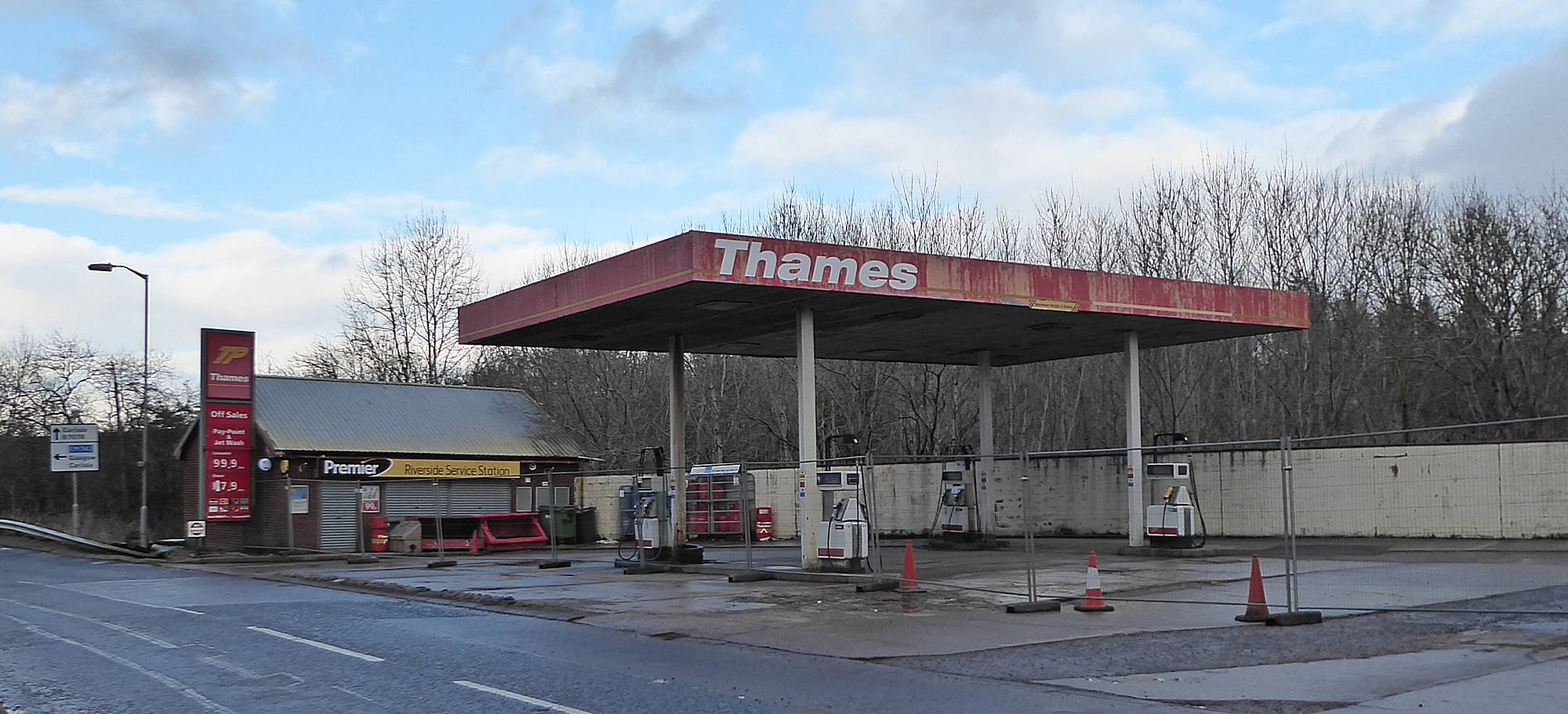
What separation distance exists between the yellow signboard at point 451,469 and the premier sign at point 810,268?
22.8 meters

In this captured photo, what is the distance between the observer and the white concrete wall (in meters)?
23.9

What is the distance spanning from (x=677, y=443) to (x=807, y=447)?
183 inches

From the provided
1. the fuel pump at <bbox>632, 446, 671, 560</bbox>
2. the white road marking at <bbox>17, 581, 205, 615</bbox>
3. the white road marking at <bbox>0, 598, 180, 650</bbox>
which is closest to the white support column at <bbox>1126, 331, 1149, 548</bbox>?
the fuel pump at <bbox>632, 446, 671, 560</bbox>

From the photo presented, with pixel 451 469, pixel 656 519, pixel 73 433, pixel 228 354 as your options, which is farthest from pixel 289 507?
pixel 656 519

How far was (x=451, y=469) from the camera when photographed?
39.7 meters

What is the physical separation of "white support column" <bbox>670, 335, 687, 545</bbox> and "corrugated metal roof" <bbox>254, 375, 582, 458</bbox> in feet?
55.1

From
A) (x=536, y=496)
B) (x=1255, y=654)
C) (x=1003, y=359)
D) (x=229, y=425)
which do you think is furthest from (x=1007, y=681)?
(x=536, y=496)

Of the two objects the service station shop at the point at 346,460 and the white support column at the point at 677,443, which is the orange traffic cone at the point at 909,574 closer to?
the white support column at the point at 677,443

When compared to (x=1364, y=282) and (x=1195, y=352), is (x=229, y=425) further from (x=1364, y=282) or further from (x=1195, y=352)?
(x=1364, y=282)

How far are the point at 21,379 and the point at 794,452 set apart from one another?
45020 millimetres

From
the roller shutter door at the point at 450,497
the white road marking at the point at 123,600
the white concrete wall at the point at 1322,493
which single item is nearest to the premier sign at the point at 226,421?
the roller shutter door at the point at 450,497

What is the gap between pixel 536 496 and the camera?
136 feet

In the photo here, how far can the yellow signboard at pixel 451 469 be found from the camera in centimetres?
3841

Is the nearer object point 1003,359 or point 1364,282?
point 1003,359
